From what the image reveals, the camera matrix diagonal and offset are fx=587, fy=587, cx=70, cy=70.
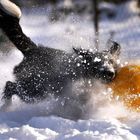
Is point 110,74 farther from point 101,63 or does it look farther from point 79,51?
point 79,51

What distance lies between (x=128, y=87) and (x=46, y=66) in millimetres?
1005

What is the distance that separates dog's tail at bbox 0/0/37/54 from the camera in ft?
21.4

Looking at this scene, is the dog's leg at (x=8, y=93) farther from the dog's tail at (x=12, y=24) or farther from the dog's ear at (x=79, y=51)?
the dog's ear at (x=79, y=51)

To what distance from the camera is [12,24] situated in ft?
21.9

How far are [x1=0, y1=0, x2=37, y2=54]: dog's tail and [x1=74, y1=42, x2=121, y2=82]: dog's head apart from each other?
2.10 feet

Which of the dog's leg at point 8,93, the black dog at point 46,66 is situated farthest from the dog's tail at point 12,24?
the dog's leg at point 8,93

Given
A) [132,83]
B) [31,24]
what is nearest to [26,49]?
[132,83]

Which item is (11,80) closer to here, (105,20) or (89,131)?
(89,131)

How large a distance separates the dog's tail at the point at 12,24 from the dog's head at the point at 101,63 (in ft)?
2.10

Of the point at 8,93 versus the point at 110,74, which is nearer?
the point at 110,74

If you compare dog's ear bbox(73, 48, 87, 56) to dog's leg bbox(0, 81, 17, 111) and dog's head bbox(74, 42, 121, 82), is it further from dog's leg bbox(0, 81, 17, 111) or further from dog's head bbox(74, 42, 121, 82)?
dog's leg bbox(0, 81, 17, 111)

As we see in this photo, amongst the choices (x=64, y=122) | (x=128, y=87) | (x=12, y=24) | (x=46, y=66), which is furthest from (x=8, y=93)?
(x=128, y=87)

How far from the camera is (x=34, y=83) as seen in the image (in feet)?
21.6

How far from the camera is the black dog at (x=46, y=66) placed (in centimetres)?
631
